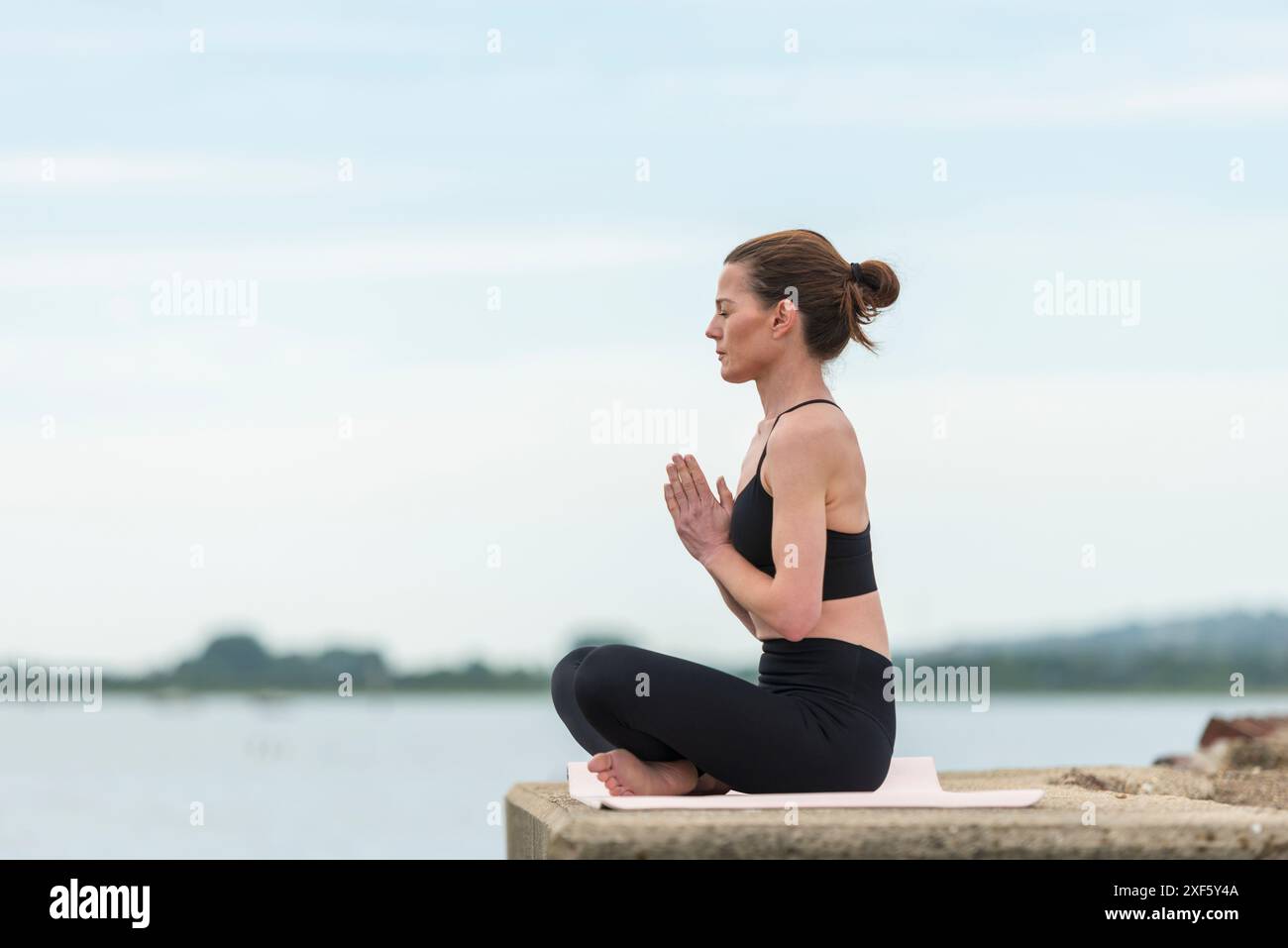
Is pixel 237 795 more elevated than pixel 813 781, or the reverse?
pixel 813 781

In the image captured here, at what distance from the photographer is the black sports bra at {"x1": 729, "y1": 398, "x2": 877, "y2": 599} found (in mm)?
3762

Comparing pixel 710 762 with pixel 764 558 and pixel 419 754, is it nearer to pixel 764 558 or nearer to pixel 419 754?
pixel 764 558

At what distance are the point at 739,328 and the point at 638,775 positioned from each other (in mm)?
1257

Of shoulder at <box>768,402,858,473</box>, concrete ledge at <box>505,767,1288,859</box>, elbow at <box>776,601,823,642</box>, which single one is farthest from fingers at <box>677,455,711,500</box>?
concrete ledge at <box>505,767,1288,859</box>

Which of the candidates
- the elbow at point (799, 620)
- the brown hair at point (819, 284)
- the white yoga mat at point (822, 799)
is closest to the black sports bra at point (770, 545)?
the elbow at point (799, 620)

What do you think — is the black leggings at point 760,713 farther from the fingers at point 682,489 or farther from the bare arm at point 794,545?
the fingers at point 682,489

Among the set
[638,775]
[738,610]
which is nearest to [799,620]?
[738,610]

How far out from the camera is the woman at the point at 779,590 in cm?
364

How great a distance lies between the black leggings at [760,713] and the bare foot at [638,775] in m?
0.03

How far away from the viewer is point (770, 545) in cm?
376

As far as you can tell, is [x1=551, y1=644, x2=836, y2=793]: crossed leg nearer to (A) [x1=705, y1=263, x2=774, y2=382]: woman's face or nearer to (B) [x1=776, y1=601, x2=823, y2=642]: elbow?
(B) [x1=776, y1=601, x2=823, y2=642]: elbow
